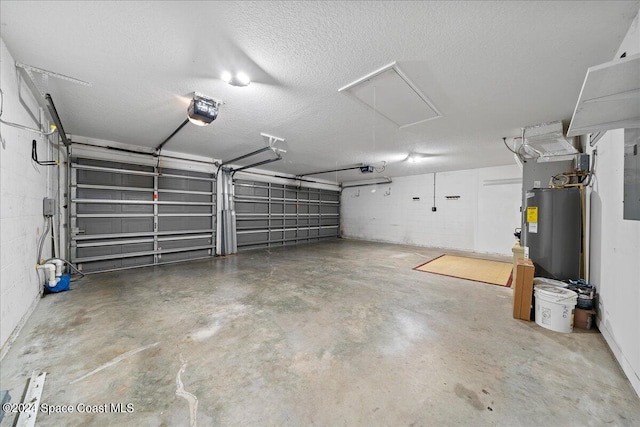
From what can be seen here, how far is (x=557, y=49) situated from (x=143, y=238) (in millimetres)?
6860

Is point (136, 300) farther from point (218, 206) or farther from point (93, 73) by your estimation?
point (218, 206)

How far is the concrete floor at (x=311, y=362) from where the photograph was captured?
1.35 meters

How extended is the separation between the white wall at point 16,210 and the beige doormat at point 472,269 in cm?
560

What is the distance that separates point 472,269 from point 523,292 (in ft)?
8.21

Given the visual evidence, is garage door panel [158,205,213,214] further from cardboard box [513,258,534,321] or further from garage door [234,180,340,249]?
cardboard box [513,258,534,321]

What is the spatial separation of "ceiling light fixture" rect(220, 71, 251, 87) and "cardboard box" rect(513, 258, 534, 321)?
3593 millimetres

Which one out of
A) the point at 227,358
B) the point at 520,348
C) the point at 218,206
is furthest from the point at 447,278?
the point at 218,206

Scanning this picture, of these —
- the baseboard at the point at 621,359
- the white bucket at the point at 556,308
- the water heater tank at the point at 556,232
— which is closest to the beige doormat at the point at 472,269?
the water heater tank at the point at 556,232

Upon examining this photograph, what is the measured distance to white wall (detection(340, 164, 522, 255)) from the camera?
6.32 metres

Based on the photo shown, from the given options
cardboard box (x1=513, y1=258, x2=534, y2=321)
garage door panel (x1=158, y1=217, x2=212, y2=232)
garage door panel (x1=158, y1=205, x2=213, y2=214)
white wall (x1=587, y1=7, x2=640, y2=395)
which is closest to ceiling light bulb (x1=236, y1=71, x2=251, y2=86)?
white wall (x1=587, y1=7, x2=640, y2=395)

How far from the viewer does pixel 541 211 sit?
294 centimetres

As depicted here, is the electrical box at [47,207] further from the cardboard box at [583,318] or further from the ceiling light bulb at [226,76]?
the cardboard box at [583,318]

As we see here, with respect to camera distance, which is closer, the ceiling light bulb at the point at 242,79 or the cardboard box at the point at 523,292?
the ceiling light bulb at the point at 242,79

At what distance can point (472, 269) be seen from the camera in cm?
480
